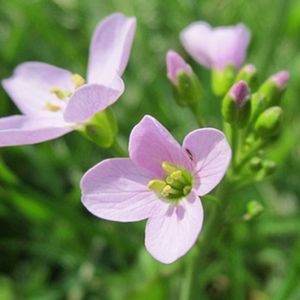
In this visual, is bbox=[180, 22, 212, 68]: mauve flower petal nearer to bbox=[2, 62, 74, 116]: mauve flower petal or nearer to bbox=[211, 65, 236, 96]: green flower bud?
bbox=[211, 65, 236, 96]: green flower bud

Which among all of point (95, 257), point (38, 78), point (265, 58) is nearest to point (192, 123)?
point (265, 58)

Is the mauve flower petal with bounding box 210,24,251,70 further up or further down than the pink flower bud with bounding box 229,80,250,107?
further down

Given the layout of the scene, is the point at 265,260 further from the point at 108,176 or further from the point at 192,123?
the point at 108,176

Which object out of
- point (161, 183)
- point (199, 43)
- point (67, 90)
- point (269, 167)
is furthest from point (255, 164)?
point (67, 90)

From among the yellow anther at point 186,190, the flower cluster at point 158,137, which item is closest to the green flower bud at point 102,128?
the flower cluster at point 158,137

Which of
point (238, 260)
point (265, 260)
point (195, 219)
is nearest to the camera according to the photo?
point (195, 219)

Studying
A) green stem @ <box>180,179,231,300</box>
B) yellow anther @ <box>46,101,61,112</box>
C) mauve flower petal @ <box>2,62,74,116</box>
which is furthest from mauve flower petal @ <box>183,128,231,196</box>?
mauve flower petal @ <box>2,62,74,116</box>

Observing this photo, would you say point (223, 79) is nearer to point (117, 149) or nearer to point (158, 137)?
point (117, 149)
